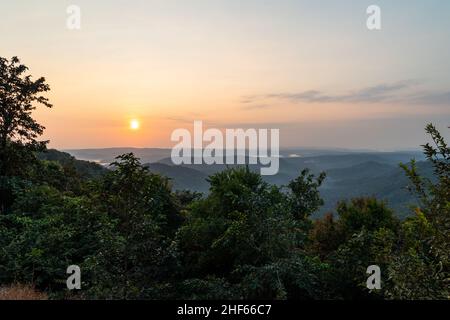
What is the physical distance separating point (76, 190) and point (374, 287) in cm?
2385

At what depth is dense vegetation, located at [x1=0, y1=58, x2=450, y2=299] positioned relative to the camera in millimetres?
6261

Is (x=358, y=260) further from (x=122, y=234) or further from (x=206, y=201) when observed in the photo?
(x=122, y=234)

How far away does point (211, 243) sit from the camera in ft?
46.1

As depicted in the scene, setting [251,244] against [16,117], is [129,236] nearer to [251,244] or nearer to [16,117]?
[251,244]

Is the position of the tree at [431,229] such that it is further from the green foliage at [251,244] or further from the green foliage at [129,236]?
the green foliage at [129,236]

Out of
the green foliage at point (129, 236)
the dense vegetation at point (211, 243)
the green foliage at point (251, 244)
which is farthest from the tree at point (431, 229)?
the green foliage at point (129, 236)

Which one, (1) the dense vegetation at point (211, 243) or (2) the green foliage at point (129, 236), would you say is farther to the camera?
(2) the green foliage at point (129, 236)

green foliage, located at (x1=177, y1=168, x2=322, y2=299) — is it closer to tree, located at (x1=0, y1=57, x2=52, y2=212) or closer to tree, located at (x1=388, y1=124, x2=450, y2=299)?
tree, located at (x1=388, y1=124, x2=450, y2=299)

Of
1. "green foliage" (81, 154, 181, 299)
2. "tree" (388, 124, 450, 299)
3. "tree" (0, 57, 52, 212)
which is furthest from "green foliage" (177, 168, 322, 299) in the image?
"tree" (0, 57, 52, 212)

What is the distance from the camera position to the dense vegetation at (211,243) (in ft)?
20.5

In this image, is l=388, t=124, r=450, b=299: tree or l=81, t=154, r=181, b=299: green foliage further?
l=81, t=154, r=181, b=299: green foliage

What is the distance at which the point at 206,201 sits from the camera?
16.9 metres

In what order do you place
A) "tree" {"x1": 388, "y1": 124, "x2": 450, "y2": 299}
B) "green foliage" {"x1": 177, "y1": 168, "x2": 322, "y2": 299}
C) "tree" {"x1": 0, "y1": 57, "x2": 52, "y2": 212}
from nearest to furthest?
"tree" {"x1": 388, "y1": 124, "x2": 450, "y2": 299} → "green foliage" {"x1": 177, "y1": 168, "x2": 322, "y2": 299} → "tree" {"x1": 0, "y1": 57, "x2": 52, "y2": 212}
